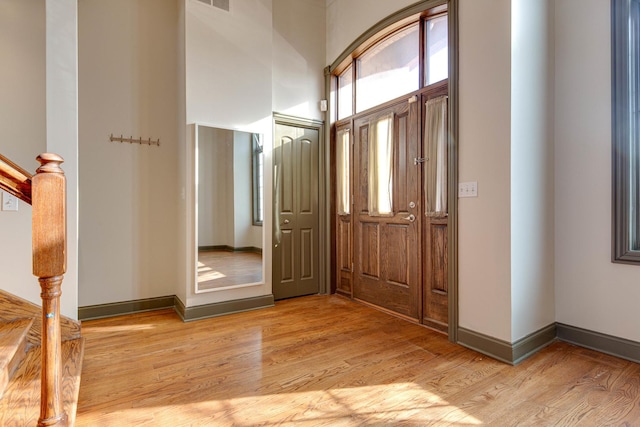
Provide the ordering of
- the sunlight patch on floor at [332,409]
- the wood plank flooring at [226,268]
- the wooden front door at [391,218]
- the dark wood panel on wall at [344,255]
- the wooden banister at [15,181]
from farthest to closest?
the dark wood panel on wall at [344,255] < the wood plank flooring at [226,268] < the wooden front door at [391,218] < the sunlight patch on floor at [332,409] < the wooden banister at [15,181]

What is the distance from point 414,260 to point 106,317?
2.97m

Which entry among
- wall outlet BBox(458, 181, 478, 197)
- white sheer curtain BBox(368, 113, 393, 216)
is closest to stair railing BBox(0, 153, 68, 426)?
wall outlet BBox(458, 181, 478, 197)

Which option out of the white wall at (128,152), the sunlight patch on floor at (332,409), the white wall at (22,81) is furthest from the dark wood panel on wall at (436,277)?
the white wall at (22,81)

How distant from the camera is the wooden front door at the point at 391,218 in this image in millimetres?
3131

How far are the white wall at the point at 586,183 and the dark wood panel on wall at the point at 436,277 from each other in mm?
842

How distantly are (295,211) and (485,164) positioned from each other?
215cm

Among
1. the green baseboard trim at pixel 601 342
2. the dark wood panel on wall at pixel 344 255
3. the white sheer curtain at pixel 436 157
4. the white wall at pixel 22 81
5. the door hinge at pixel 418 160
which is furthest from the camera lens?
the dark wood panel on wall at pixel 344 255

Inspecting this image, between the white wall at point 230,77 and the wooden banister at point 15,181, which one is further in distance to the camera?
the white wall at point 230,77

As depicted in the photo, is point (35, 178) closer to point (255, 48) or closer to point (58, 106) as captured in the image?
point (58, 106)

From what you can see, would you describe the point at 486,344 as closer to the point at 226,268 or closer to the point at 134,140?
the point at 226,268

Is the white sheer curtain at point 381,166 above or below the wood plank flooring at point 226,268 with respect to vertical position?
above

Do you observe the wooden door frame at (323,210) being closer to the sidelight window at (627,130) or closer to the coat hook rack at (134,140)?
the coat hook rack at (134,140)

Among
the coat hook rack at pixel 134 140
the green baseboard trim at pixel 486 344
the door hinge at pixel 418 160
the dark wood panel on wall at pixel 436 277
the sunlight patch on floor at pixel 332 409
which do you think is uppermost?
the coat hook rack at pixel 134 140

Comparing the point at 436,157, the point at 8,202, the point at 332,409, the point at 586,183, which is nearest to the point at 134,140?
the point at 8,202
